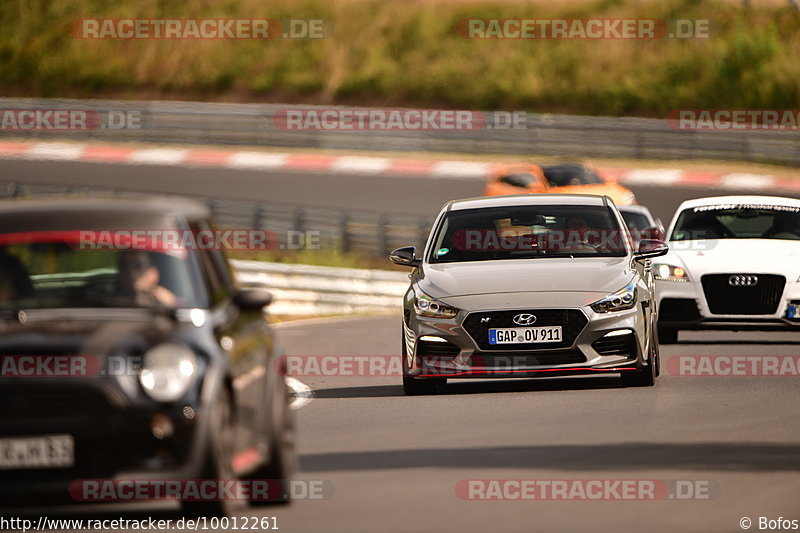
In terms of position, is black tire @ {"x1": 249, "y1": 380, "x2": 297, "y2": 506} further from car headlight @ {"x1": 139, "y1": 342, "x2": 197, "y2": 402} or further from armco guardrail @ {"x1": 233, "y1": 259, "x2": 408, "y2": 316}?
armco guardrail @ {"x1": 233, "y1": 259, "x2": 408, "y2": 316}

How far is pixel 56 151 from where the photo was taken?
38.1 metres

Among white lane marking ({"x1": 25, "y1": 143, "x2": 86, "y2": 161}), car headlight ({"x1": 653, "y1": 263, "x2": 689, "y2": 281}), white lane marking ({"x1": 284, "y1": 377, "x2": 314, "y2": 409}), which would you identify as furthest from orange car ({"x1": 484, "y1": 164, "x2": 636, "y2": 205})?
white lane marking ({"x1": 284, "y1": 377, "x2": 314, "y2": 409})

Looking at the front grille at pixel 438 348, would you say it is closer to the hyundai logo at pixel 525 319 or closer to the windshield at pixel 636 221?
the hyundai logo at pixel 525 319

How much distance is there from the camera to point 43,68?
54812mm

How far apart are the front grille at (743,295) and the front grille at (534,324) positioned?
437cm

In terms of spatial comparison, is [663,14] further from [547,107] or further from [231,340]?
[231,340]

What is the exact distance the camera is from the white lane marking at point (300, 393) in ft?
45.1

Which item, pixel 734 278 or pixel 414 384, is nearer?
pixel 414 384

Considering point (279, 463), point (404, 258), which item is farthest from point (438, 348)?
point (279, 463)

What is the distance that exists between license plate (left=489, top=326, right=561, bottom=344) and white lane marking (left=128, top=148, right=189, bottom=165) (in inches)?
1005

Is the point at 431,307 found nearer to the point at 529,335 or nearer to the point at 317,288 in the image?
the point at 529,335

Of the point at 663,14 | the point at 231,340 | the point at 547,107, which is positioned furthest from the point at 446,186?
the point at 231,340

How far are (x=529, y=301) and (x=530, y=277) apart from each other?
0.39m

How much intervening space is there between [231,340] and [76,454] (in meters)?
0.96
